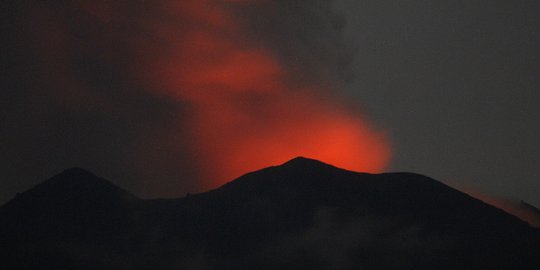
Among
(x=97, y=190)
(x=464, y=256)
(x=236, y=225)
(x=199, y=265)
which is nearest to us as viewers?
(x=464, y=256)

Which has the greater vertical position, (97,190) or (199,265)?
(97,190)

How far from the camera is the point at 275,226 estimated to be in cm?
11656

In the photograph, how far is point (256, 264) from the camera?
10850 centimetres

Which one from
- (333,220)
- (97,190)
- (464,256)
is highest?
(97,190)

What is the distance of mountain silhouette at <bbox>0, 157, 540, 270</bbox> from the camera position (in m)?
106

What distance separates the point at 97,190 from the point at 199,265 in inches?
947

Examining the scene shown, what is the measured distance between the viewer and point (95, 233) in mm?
118000

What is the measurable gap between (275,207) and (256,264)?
12801mm

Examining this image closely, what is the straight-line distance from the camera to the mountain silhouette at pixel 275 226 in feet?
349

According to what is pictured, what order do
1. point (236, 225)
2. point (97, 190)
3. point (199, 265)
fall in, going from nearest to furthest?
point (199, 265)
point (236, 225)
point (97, 190)

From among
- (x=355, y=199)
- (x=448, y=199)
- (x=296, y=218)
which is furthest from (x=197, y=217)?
(x=448, y=199)

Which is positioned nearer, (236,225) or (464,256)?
(464,256)

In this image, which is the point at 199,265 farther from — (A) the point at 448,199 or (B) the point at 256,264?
(A) the point at 448,199

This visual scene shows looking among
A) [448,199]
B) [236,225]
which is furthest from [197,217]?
[448,199]
